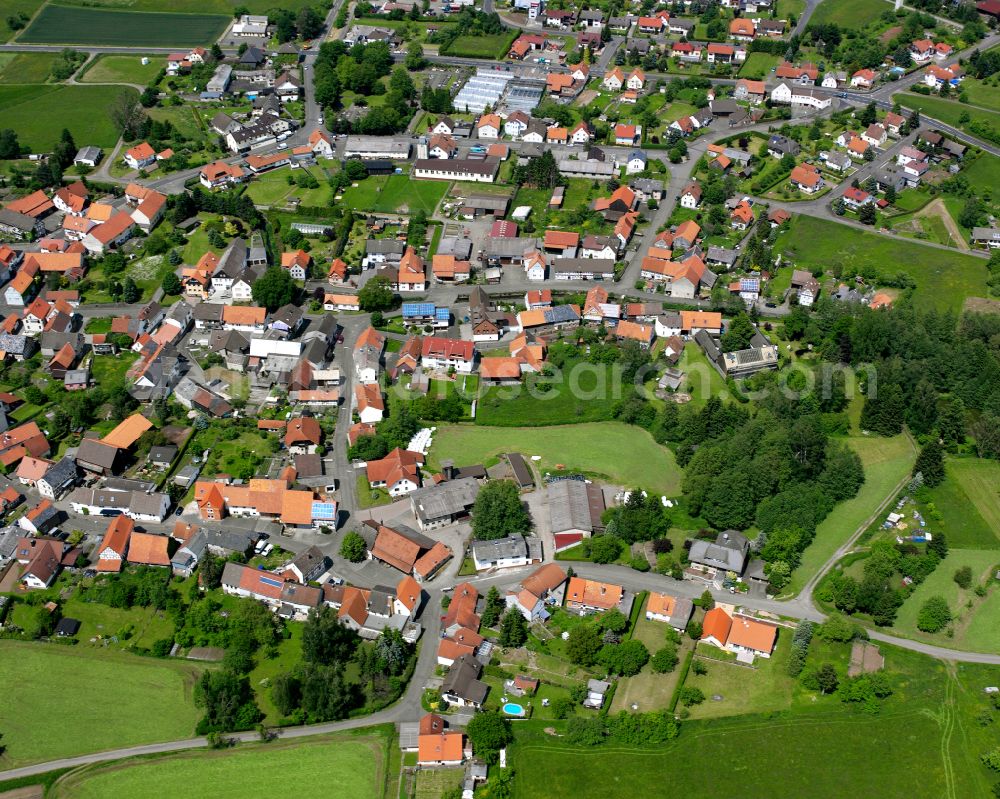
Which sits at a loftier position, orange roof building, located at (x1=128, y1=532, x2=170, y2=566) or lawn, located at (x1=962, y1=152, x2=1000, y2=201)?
lawn, located at (x1=962, y1=152, x2=1000, y2=201)

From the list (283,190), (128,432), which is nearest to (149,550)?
(128,432)

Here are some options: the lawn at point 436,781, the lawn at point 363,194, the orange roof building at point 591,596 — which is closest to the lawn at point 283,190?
the lawn at point 363,194

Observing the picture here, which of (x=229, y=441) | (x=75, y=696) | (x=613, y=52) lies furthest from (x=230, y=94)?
(x=75, y=696)

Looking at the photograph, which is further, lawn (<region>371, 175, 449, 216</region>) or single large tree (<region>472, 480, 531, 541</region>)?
lawn (<region>371, 175, 449, 216</region>)

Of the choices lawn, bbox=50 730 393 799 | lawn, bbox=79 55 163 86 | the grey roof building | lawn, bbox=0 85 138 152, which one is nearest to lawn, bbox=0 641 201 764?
lawn, bbox=50 730 393 799

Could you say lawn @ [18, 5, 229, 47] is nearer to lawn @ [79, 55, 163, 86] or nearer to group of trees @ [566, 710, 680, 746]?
lawn @ [79, 55, 163, 86]

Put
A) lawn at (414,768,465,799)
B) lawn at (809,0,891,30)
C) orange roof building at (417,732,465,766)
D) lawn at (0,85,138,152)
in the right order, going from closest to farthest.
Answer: lawn at (414,768,465,799) → orange roof building at (417,732,465,766) → lawn at (0,85,138,152) → lawn at (809,0,891,30)
